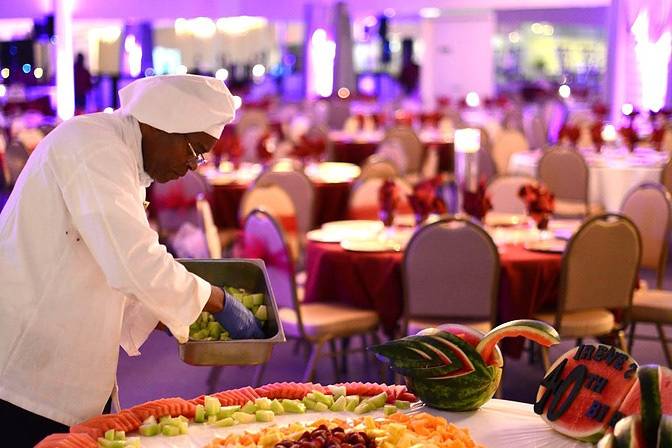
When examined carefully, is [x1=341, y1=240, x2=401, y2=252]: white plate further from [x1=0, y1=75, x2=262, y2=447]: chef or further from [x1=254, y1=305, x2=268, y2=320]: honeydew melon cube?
[x1=0, y1=75, x2=262, y2=447]: chef

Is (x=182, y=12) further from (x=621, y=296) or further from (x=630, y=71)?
(x=621, y=296)

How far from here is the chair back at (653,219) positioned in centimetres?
510

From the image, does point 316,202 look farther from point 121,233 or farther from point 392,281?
point 121,233

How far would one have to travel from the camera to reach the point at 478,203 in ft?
16.0

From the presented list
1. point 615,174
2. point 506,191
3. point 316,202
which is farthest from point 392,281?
point 615,174

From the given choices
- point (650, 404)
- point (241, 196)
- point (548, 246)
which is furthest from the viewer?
point (241, 196)

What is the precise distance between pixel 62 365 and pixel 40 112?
42.6 ft

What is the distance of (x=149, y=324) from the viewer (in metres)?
2.44

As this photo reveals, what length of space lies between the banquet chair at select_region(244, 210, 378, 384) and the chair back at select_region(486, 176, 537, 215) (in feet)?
5.13

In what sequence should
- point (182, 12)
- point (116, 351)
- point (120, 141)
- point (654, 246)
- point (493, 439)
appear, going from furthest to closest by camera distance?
point (182, 12)
point (654, 246)
point (116, 351)
point (120, 141)
point (493, 439)

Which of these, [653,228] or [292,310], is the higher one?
[653,228]

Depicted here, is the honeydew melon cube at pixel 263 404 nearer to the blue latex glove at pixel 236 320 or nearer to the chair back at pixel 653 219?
the blue latex glove at pixel 236 320

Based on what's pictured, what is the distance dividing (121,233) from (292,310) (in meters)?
2.46

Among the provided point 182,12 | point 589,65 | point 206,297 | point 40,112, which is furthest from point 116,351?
point 589,65
